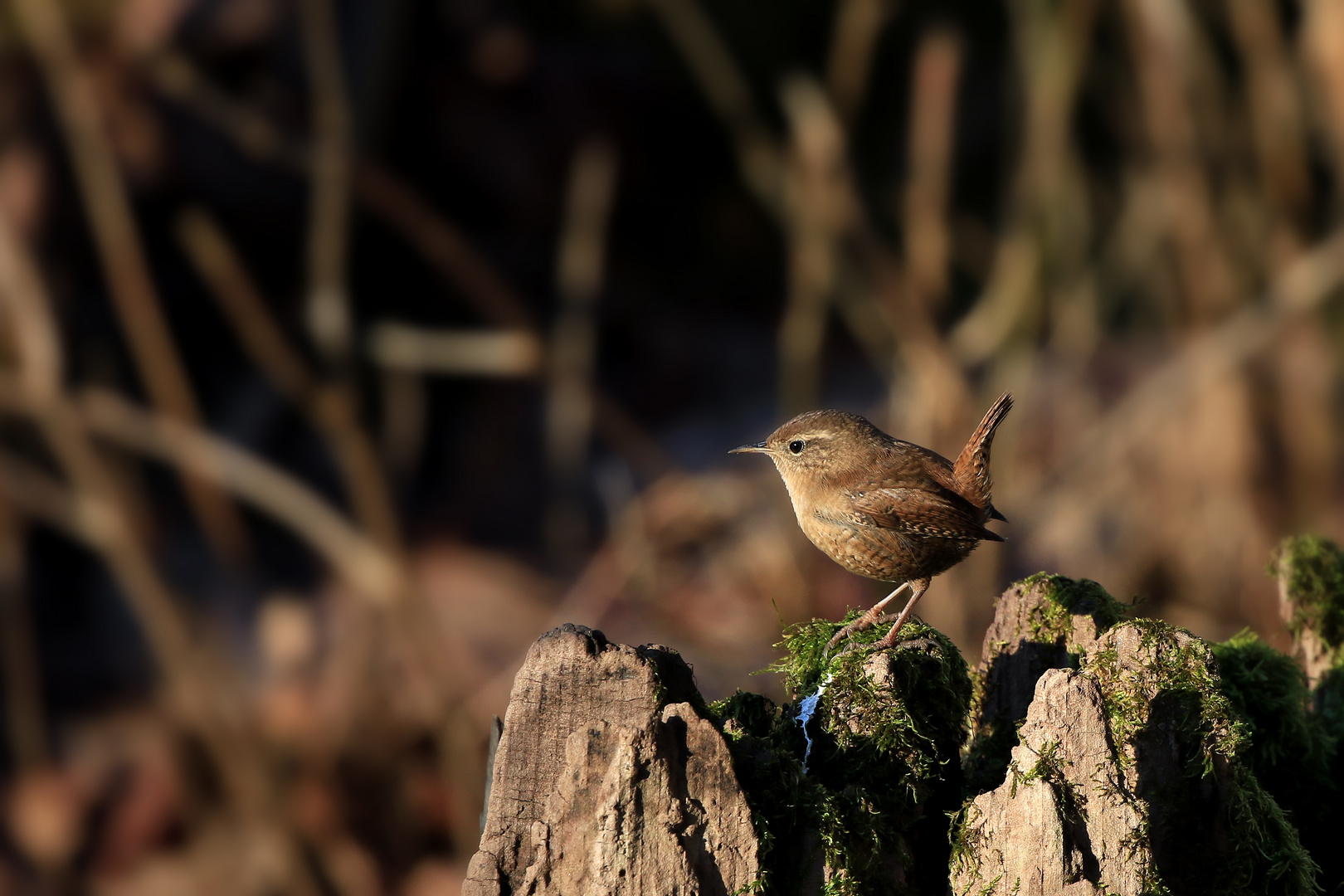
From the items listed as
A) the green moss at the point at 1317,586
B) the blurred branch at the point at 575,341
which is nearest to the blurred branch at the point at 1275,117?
the blurred branch at the point at 575,341

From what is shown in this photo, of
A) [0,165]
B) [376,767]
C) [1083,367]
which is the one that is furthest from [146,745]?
[1083,367]

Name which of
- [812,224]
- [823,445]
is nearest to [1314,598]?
[823,445]

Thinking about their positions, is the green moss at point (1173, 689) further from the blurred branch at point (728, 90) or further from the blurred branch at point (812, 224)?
the blurred branch at point (728, 90)

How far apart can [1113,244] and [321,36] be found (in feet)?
15.1

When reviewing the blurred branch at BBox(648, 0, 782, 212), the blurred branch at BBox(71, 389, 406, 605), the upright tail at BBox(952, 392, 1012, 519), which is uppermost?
the blurred branch at BBox(648, 0, 782, 212)

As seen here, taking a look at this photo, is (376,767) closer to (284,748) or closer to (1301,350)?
(284,748)

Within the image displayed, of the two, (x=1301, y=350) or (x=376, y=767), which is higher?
(x=1301, y=350)

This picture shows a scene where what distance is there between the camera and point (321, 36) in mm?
4766

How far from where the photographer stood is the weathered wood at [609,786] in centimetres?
129

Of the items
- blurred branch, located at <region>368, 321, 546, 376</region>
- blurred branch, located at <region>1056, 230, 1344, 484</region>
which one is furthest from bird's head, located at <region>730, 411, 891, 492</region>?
blurred branch, located at <region>368, 321, 546, 376</region>

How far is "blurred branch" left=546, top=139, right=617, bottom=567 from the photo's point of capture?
6406mm

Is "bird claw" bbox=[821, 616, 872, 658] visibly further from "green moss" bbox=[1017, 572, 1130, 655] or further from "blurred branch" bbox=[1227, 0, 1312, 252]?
"blurred branch" bbox=[1227, 0, 1312, 252]

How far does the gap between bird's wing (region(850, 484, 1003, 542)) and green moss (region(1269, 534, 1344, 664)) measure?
62 centimetres

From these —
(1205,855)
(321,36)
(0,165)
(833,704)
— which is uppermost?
(0,165)
